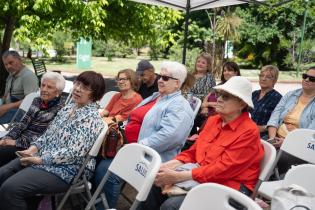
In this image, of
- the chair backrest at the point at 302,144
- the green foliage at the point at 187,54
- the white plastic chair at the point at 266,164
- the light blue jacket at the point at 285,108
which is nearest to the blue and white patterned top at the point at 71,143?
the white plastic chair at the point at 266,164

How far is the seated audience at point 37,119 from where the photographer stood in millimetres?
3766

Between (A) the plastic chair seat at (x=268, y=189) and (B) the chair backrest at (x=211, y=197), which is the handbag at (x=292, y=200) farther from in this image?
(A) the plastic chair seat at (x=268, y=189)

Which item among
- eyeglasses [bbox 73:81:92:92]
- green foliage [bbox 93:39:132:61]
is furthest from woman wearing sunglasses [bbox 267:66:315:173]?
green foliage [bbox 93:39:132:61]

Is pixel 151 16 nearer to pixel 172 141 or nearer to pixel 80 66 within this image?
pixel 172 141

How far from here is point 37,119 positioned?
12.5ft

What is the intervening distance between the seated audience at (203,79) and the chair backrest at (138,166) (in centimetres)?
298

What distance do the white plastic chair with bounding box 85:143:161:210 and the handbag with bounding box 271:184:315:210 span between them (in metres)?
0.71

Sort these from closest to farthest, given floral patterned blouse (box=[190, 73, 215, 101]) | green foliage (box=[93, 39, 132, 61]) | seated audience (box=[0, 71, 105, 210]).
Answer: seated audience (box=[0, 71, 105, 210]) < floral patterned blouse (box=[190, 73, 215, 101]) < green foliage (box=[93, 39, 132, 61])

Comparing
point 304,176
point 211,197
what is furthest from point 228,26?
point 211,197

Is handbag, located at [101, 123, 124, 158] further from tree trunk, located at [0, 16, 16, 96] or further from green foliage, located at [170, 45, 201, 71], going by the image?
green foliage, located at [170, 45, 201, 71]

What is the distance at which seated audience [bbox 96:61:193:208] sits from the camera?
327cm

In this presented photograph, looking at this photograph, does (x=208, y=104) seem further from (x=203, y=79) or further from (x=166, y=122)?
(x=166, y=122)

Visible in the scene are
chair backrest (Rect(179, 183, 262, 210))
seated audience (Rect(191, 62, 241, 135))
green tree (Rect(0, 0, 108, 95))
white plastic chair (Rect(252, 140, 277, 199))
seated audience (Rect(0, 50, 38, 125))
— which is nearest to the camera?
chair backrest (Rect(179, 183, 262, 210))

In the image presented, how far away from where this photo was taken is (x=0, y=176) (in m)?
3.28
